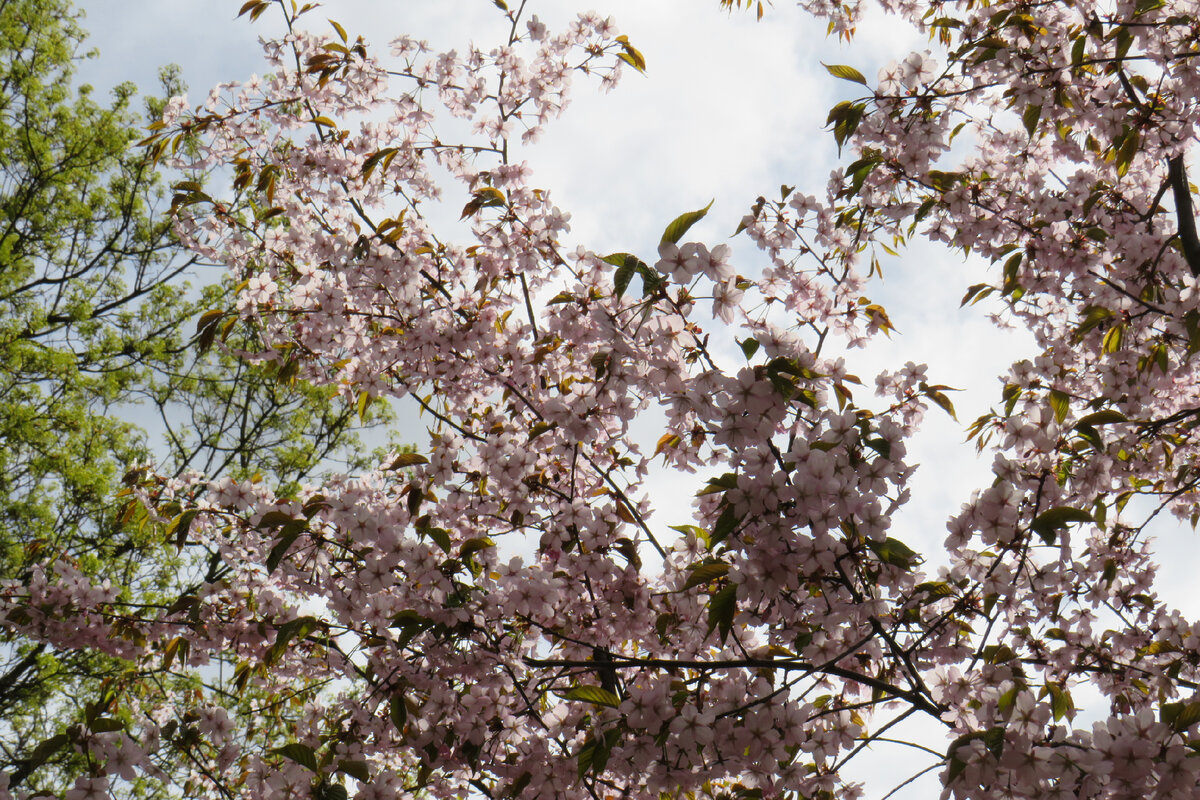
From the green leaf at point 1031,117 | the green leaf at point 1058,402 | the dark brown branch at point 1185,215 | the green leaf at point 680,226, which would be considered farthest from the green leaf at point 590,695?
the dark brown branch at point 1185,215

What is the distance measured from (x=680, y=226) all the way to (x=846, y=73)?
135 centimetres

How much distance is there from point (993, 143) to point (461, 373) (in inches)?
133

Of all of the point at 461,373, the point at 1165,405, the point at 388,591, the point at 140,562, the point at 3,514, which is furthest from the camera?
the point at 140,562

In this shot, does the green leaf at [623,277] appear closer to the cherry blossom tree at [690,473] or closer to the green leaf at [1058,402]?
the cherry blossom tree at [690,473]

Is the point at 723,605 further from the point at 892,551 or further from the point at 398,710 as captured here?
the point at 398,710

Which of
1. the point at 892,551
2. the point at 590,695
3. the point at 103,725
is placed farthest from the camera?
the point at 103,725

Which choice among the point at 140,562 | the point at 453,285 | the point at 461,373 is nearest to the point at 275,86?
the point at 453,285

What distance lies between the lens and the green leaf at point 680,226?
1908 millimetres

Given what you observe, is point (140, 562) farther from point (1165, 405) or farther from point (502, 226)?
point (1165, 405)

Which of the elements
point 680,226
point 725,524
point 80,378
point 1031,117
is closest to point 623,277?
point 680,226

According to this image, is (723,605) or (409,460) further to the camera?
(409,460)

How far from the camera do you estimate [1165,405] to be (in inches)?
172

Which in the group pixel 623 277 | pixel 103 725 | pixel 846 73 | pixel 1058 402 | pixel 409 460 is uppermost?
pixel 846 73

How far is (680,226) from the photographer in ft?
6.43
